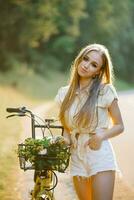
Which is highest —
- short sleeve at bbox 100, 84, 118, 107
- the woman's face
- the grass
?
the grass

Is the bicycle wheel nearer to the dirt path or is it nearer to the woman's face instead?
the woman's face

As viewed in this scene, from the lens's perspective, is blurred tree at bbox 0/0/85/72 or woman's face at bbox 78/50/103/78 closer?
woman's face at bbox 78/50/103/78

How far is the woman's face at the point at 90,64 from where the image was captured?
16.8 ft

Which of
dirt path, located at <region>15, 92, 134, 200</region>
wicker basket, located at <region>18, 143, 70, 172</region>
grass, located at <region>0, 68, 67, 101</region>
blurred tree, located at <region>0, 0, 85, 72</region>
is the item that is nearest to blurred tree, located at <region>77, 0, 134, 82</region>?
blurred tree, located at <region>0, 0, 85, 72</region>

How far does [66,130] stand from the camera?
5.19 m

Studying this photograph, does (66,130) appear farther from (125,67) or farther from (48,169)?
(125,67)

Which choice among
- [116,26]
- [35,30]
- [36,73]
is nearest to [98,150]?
[35,30]

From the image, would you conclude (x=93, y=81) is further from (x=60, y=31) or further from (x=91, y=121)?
(x=60, y=31)

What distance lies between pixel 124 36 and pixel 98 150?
59.4 metres

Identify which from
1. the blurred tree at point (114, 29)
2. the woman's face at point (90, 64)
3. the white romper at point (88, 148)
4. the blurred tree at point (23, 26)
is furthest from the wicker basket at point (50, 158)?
the blurred tree at point (114, 29)

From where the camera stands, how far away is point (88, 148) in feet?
16.4

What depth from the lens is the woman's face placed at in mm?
5133

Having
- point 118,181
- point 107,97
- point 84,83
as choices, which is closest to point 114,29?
point 118,181

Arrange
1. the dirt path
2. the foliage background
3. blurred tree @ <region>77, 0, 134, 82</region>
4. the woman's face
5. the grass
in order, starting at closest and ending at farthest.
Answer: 1. the woman's face
2. the dirt path
3. the grass
4. the foliage background
5. blurred tree @ <region>77, 0, 134, 82</region>
